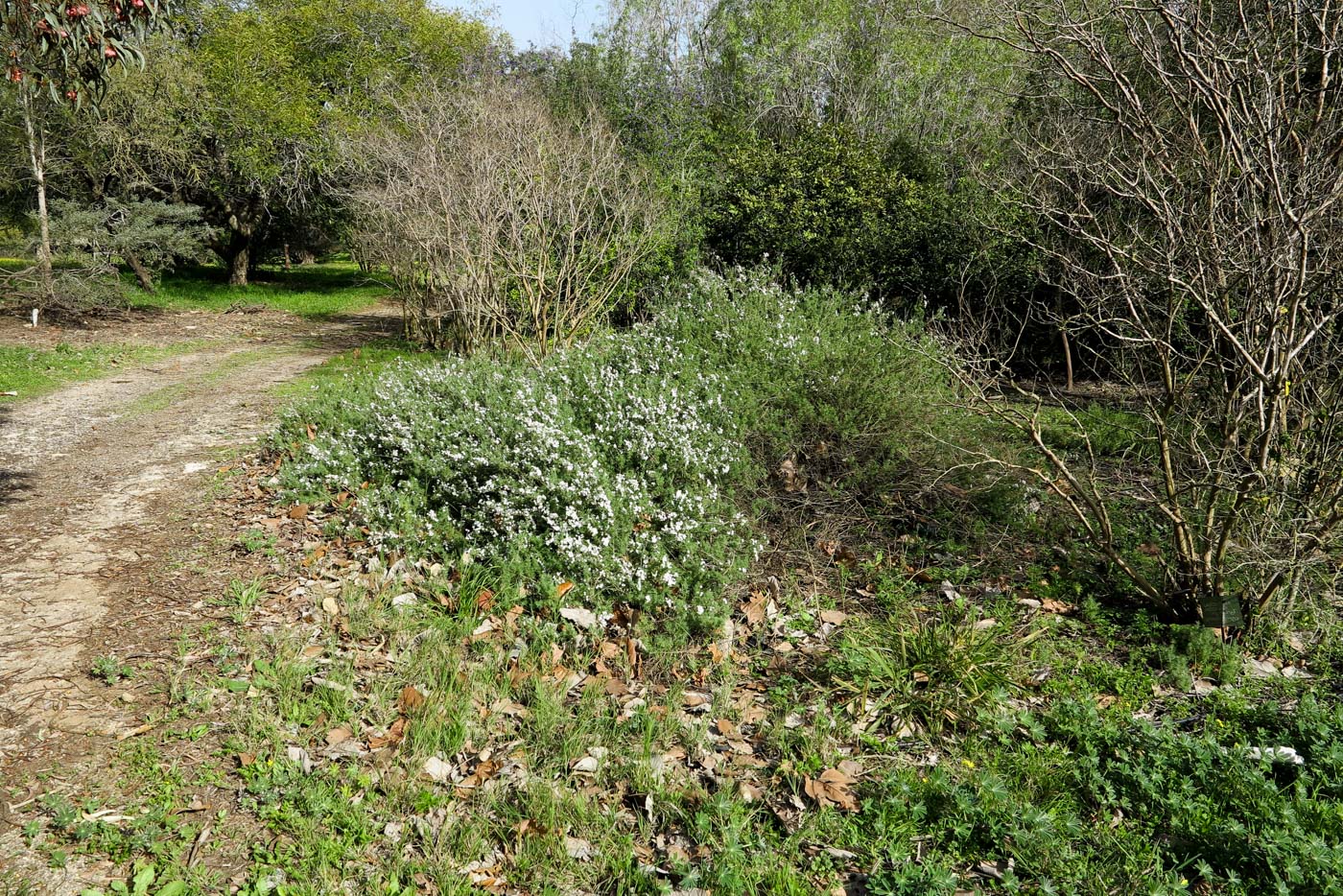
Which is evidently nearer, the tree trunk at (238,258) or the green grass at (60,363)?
the green grass at (60,363)

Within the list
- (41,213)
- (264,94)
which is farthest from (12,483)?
(264,94)

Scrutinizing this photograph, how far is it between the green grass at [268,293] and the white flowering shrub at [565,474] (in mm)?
10464

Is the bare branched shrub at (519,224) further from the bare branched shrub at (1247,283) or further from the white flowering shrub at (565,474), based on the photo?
the bare branched shrub at (1247,283)

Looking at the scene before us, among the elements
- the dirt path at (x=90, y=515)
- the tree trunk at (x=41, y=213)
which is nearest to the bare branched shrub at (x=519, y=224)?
the dirt path at (x=90, y=515)

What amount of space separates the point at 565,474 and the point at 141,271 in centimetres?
1565

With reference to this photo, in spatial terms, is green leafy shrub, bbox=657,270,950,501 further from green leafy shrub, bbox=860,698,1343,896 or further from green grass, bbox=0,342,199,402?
green grass, bbox=0,342,199,402

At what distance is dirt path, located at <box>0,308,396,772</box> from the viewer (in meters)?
3.49

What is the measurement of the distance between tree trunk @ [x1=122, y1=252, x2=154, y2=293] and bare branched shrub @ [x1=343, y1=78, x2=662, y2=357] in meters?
8.14

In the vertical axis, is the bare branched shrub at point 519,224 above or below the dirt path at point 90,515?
above

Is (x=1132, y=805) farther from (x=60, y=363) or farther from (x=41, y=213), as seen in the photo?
(x=41, y=213)

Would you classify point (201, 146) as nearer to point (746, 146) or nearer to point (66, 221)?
point (66, 221)

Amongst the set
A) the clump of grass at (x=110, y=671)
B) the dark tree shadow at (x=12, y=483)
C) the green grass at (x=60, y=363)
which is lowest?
the green grass at (x=60, y=363)

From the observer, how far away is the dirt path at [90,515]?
349 centimetres

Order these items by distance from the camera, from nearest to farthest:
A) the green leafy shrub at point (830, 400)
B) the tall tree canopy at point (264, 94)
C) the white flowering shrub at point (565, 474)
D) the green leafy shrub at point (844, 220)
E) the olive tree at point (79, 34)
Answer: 1. the olive tree at point (79, 34)
2. the white flowering shrub at point (565, 474)
3. the green leafy shrub at point (830, 400)
4. the green leafy shrub at point (844, 220)
5. the tall tree canopy at point (264, 94)
